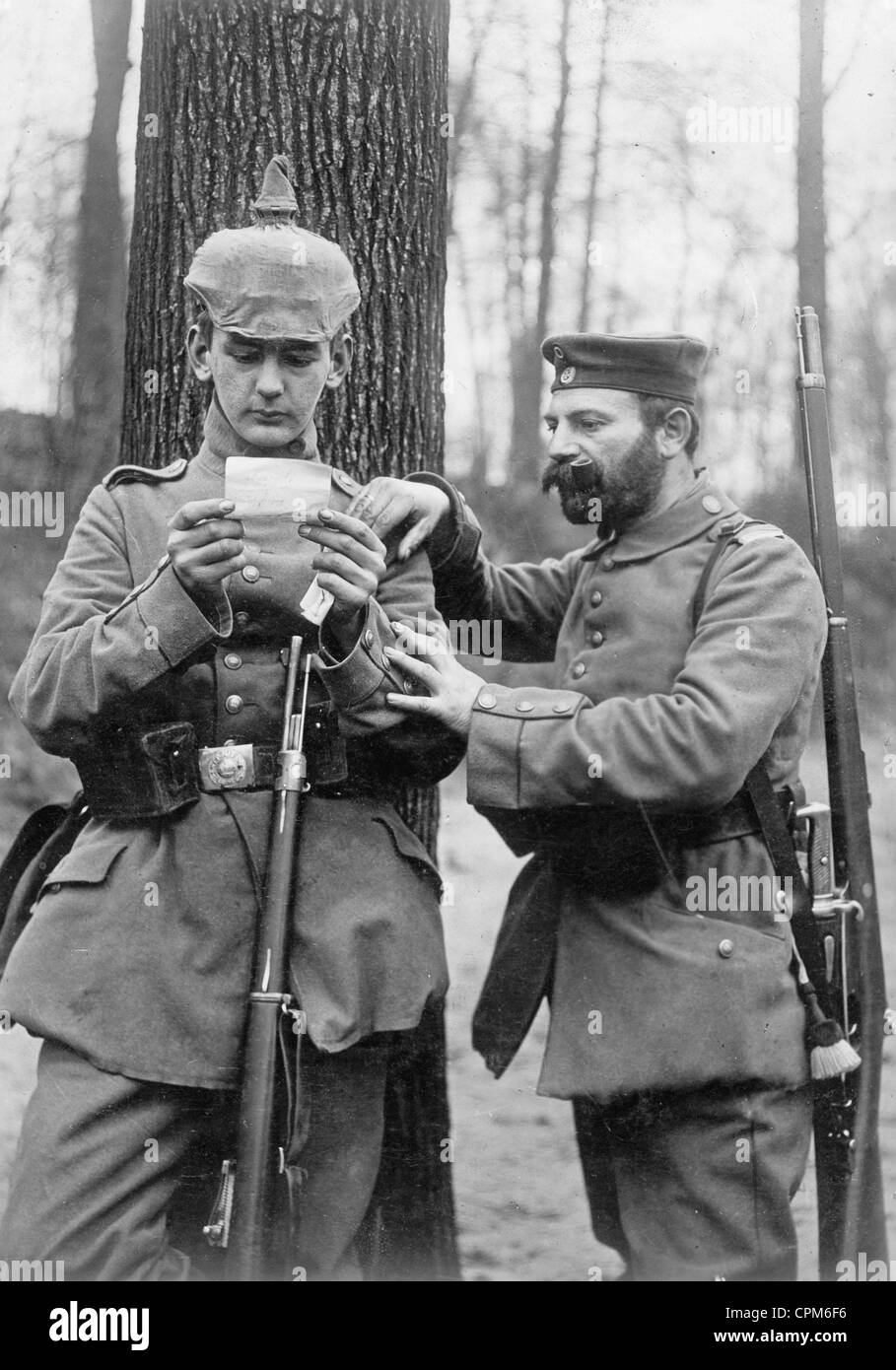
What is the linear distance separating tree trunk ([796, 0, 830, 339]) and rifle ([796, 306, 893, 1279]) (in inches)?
10.4

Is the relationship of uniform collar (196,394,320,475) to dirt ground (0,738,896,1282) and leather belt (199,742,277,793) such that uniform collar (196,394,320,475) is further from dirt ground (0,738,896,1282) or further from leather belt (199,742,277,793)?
dirt ground (0,738,896,1282)

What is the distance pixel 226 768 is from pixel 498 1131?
127 centimetres

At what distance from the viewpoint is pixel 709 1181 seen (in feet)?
9.84

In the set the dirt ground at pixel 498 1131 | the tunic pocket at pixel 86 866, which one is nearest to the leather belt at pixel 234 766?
the tunic pocket at pixel 86 866

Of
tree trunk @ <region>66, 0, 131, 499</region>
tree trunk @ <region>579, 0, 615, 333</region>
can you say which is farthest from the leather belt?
tree trunk @ <region>579, 0, 615, 333</region>

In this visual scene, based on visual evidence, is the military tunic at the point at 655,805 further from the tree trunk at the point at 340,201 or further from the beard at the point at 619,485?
the tree trunk at the point at 340,201

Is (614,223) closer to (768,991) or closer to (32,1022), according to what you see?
(768,991)

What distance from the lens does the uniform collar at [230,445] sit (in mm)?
2902

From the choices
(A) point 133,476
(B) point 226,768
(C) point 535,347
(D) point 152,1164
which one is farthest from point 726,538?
(D) point 152,1164

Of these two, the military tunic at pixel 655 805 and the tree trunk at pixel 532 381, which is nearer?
the military tunic at pixel 655 805

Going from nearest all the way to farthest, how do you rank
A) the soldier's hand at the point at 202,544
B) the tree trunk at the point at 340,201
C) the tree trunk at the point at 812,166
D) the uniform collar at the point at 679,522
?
the soldier's hand at the point at 202,544, the uniform collar at the point at 679,522, the tree trunk at the point at 340,201, the tree trunk at the point at 812,166

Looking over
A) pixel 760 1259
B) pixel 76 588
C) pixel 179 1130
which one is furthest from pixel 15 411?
pixel 760 1259

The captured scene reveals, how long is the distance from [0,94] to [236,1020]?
2.49 m

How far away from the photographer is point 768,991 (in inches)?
121
